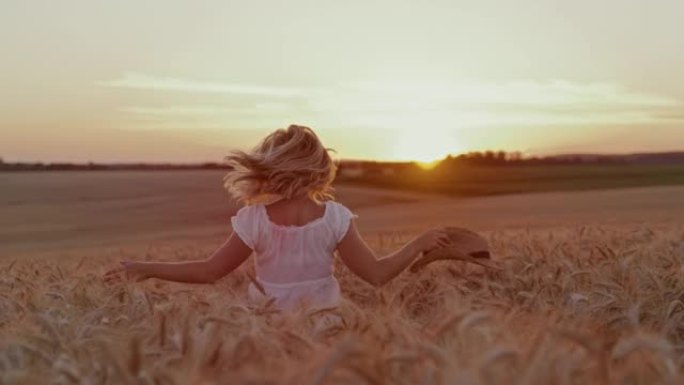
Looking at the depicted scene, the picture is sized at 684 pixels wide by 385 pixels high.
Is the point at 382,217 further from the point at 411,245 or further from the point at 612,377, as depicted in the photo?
the point at 612,377

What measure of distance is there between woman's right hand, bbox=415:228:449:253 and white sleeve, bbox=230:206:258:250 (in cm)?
89

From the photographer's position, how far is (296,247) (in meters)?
6.42

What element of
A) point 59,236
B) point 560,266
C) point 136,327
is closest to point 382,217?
point 59,236

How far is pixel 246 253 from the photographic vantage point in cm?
655

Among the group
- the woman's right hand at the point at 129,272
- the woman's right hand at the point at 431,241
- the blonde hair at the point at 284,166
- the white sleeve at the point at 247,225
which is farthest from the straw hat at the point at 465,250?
the woman's right hand at the point at 129,272

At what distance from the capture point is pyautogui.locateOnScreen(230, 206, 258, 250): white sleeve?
6418mm

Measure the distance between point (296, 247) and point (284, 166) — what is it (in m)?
0.54

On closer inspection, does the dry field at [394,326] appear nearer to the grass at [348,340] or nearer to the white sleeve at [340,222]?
the grass at [348,340]

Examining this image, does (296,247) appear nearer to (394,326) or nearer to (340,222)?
(340,222)

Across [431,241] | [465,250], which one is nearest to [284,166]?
[431,241]

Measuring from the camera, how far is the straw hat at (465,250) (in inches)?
253

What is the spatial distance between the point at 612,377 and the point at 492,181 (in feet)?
127

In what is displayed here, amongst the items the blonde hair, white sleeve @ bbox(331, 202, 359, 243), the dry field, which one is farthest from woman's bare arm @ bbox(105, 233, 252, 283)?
white sleeve @ bbox(331, 202, 359, 243)

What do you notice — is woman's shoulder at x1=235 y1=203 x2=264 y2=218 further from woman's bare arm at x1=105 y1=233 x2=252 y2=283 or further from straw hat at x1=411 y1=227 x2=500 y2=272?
straw hat at x1=411 y1=227 x2=500 y2=272
